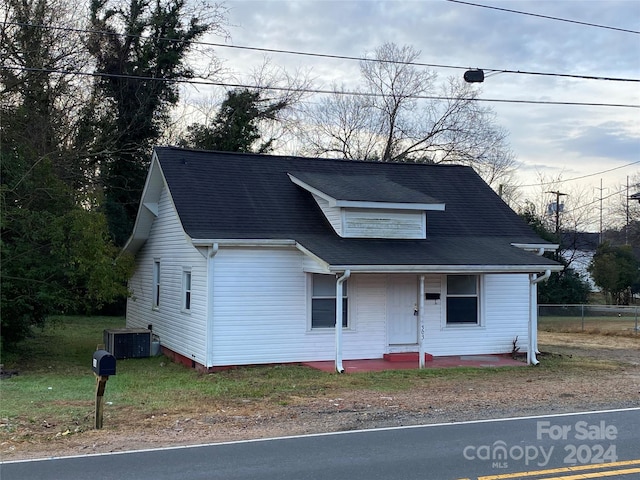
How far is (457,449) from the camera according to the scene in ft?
26.8

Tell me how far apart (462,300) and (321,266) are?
4.81m

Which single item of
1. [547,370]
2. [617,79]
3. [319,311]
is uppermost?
[617,79]

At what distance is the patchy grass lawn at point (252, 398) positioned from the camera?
30.5ft

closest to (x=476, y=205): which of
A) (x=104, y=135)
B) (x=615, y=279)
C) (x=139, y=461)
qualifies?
(x=139, y=461)

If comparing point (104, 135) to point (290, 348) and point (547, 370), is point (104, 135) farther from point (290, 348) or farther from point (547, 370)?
point (547, 370)

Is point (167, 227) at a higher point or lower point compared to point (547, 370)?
higher

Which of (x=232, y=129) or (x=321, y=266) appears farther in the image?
(x=232, y=129)

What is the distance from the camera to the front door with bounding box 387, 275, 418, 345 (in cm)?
1730

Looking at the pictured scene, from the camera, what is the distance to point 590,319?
104ft

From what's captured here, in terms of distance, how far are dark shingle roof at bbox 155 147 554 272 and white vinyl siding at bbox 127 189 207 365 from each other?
1149mm

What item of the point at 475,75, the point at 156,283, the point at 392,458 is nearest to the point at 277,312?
the point at 156,283

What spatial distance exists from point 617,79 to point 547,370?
7.68m

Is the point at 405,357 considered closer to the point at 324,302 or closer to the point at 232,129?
the point at 324,302

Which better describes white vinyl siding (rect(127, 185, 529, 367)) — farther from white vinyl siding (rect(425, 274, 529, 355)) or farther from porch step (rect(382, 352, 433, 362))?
porch step (rect(382, 352, 433, 362))
